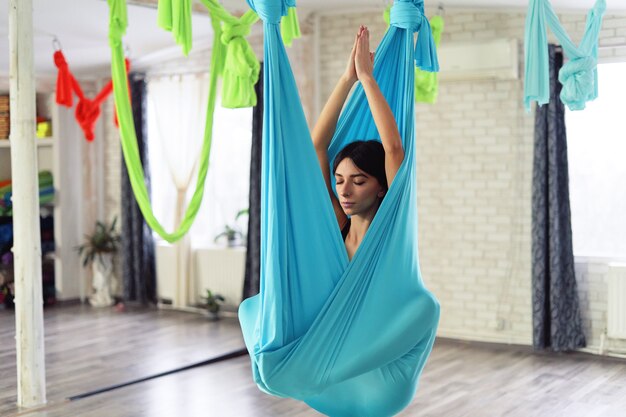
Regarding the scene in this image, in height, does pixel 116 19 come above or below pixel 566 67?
above

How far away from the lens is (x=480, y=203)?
5.89m

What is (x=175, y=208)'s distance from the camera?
24.3 ft

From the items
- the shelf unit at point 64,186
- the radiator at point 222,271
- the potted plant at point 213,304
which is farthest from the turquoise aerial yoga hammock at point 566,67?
the shelf unit at point 64,186

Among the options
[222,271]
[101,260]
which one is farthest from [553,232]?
[101,260]

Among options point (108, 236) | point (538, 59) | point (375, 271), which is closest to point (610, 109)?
point (538, 59)

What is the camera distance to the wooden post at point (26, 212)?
4363 mm

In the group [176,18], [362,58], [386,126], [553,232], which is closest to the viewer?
[386,126]

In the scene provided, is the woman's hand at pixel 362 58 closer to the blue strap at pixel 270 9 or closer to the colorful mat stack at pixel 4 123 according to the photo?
the blue strap at pixel 270 9

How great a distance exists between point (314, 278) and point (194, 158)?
4763mm

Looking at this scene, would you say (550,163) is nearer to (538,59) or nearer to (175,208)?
(538,59)

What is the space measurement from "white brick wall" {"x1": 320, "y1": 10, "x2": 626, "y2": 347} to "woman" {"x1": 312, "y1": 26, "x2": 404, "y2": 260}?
3.12 m

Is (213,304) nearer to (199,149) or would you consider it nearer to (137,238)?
(137,238)

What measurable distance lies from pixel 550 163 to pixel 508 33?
3.00 feet

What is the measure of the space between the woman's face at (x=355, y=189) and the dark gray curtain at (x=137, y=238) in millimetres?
5037
